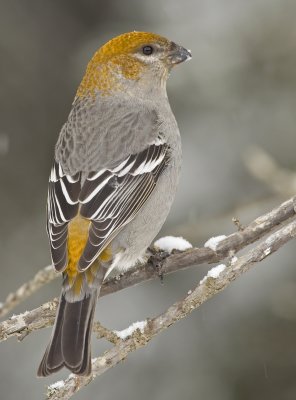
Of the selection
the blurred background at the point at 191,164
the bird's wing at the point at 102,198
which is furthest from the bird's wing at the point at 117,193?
the blurred background at the point at 191,164

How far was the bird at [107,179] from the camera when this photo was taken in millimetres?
4859

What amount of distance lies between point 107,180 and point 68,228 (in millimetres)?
503

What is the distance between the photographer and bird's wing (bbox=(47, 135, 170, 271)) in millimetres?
4965

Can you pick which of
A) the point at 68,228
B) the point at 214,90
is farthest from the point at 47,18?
the point at 68,228

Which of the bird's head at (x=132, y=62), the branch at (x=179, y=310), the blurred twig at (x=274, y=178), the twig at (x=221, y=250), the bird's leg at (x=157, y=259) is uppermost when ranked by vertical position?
the bird's head at (x=132, y=62)

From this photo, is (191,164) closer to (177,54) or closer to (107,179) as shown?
(177,54)

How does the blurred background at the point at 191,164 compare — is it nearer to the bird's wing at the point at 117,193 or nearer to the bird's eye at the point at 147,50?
the bird's wing at the point at 117,193

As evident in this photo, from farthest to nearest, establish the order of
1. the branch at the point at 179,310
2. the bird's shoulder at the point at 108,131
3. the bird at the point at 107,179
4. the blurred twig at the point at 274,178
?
the blurred twig at the point at 274,178 → the bird's shoulder at the point at 108,131 → the bird at the point at 107,179 → the branch at the point at 179,310

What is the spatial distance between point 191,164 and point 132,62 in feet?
7.67

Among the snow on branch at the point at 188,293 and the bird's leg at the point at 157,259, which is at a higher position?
the bird's leg at the point at 157,259

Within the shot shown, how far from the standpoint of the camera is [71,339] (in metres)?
4.70

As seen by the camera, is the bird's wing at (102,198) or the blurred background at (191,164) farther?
the blurred background at (191,164)

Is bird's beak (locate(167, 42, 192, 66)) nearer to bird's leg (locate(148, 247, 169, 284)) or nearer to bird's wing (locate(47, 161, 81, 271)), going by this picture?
bird's wing (locate(47, 161, 81, 271))

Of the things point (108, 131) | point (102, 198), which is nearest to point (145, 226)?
point (102, 198)
